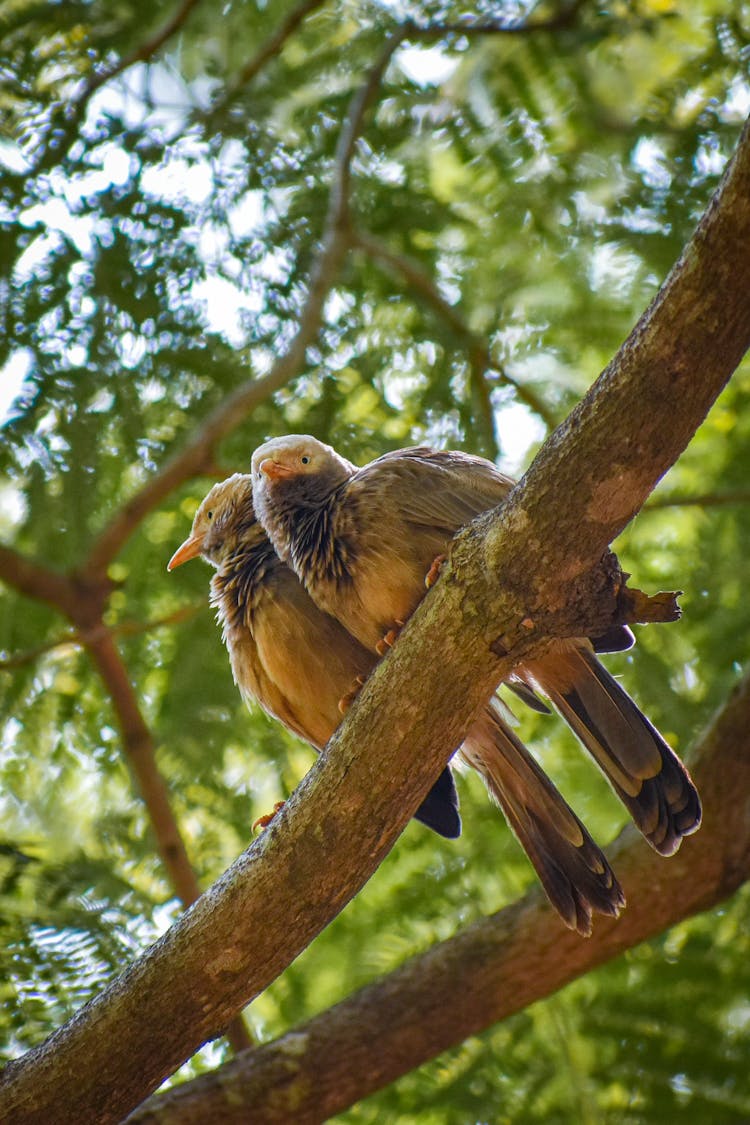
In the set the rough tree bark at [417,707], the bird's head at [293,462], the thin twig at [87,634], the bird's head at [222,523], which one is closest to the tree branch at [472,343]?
the bird's head at [293,462]

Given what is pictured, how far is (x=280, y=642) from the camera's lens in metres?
3.88

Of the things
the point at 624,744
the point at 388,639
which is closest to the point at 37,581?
the point at 388,639

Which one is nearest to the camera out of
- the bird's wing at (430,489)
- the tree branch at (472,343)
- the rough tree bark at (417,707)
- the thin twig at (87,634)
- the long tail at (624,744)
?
the rough tree bark at (417,707)

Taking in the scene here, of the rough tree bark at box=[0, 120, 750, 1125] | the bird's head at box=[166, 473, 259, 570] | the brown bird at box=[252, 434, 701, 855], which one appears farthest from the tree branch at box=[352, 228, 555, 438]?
the rough tree bark at box=[0, 120, 750, 1125]

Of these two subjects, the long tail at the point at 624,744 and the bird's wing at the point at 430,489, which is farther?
the bird's wing at the point at 430,489

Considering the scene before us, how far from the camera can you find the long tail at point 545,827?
143 inches

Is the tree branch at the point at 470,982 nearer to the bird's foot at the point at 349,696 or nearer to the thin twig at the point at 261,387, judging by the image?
the bird's foot at the point at 349,696

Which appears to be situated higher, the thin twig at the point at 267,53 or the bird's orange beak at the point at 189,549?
the thin twig at the point at 267,53

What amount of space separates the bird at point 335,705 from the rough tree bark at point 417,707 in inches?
27.9

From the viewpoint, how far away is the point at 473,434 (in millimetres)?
5012

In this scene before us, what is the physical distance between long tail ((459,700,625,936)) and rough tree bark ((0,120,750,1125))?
29.5 inches

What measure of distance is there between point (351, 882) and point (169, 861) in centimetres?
162

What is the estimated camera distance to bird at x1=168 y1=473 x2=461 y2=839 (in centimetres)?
387

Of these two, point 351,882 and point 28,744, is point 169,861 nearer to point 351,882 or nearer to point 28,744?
point 28,744
